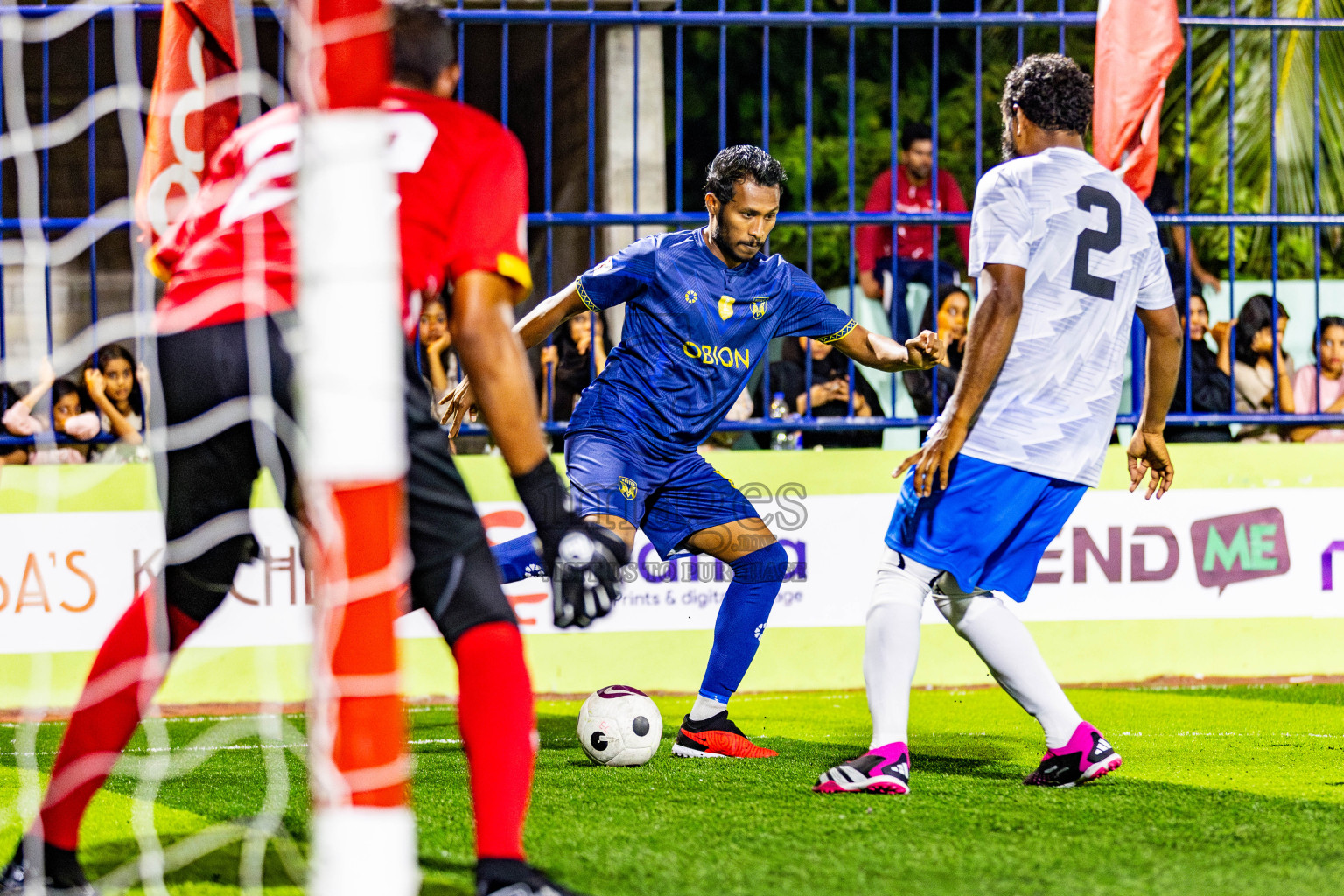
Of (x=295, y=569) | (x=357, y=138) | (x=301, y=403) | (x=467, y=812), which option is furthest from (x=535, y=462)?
(x=295, y=569)

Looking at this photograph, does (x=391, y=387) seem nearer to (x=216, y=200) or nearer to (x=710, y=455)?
(x=216, y=200)

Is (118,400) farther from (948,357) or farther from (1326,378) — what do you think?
(1326,378)

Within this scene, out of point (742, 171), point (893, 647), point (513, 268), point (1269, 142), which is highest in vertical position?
point (1269, 142)

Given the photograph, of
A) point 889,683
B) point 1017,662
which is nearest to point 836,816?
point 889,683

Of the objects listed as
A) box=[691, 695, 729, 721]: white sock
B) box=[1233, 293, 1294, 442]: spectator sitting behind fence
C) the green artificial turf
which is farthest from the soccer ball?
box=[1233, 293, 1294, 442]: spectator sitting behind fence

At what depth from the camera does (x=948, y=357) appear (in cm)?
713

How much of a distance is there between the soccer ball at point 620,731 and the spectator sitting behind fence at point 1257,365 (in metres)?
4.21

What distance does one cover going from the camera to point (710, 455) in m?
6.63

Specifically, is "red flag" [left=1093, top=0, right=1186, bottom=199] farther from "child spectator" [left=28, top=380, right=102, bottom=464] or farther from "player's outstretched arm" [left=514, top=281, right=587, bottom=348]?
"child spectator" [left=28, top=380, right=102, bottom=464]

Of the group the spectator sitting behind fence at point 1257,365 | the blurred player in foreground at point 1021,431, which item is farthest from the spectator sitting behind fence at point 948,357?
the blurred player in foreground at point 1021,431

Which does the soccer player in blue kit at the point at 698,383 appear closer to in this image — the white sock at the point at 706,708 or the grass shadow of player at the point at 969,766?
the white sock at the point at 706,708

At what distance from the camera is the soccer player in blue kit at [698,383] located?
180 inches

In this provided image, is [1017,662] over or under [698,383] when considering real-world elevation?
under

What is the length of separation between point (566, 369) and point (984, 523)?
11.7ft
